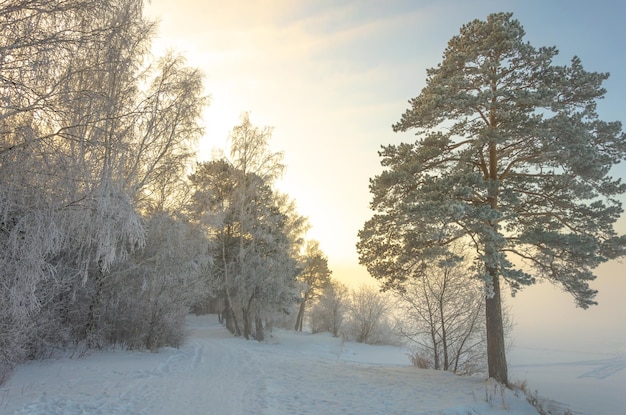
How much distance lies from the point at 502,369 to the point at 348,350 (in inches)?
695

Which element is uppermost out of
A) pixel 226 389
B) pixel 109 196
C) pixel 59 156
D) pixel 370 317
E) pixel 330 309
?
pixel 59 156

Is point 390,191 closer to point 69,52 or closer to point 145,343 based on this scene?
point 69,52

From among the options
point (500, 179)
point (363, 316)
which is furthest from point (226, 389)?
point (363, 316)

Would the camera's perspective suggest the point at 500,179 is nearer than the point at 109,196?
No

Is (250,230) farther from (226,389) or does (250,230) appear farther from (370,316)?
(370,316)

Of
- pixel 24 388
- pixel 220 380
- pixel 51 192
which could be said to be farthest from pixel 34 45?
pixel 220 380

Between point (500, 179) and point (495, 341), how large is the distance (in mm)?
4764

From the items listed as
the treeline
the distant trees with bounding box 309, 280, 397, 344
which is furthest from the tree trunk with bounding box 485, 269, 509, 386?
the distant trees with bounding box 309, 280, 397, 344

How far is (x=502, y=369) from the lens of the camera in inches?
425

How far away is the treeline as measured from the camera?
17.9ft

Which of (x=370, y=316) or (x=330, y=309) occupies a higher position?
(x=330, y=309)

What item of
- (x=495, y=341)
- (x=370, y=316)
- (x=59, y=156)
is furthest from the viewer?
(x=370, y=316)

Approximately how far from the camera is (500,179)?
11.7 m

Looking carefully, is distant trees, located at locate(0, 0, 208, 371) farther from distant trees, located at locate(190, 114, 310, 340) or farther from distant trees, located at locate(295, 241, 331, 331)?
distant trees, located at locate(295, 241, 331, 331)
